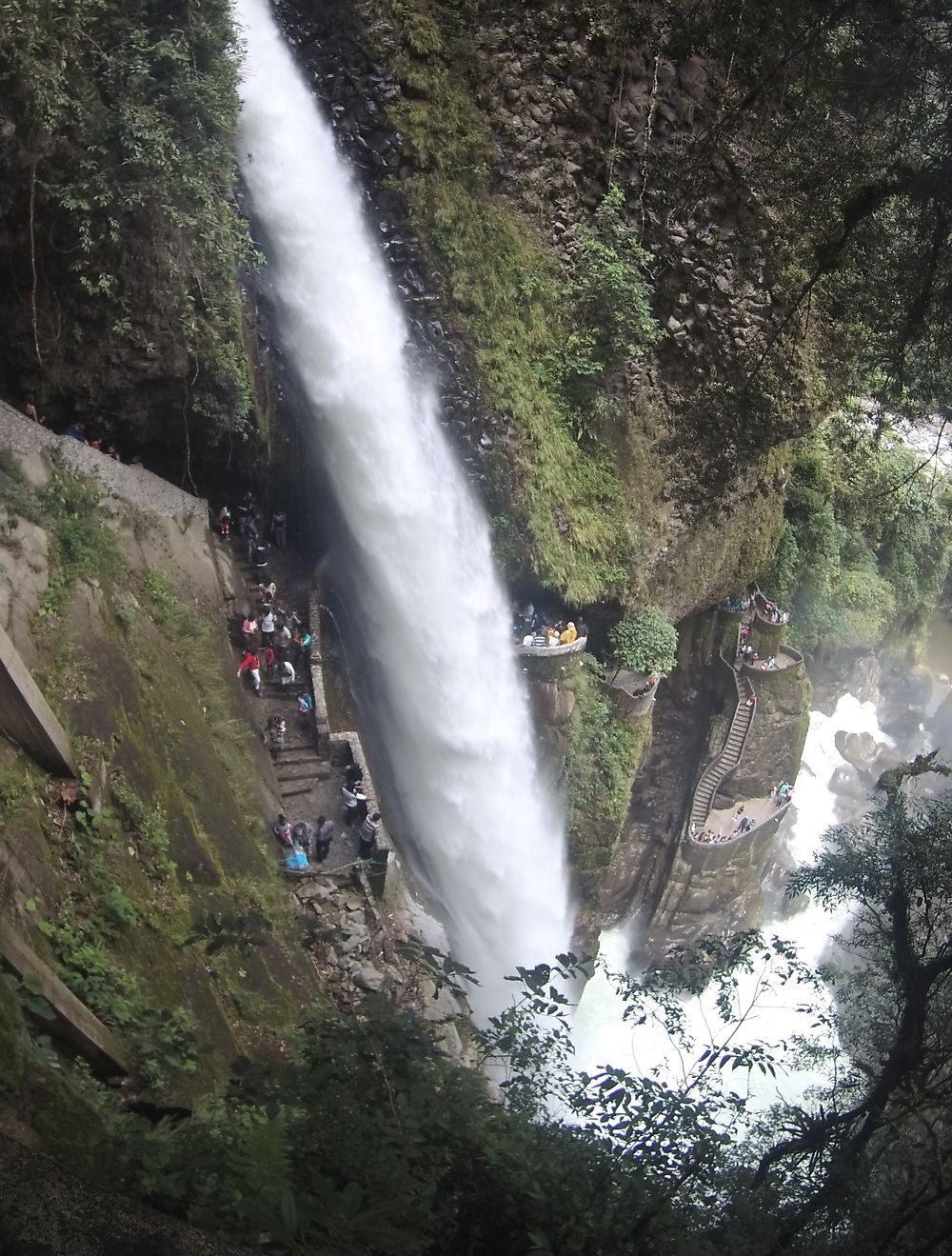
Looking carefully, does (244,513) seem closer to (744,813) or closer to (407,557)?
(407,557)

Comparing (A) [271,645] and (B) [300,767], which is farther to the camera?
(A) [271,645]

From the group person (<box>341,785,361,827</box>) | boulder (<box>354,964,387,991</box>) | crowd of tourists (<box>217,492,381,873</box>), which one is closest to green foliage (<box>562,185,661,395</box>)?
crowd of tourists (<box>217,492,381,873</box>)

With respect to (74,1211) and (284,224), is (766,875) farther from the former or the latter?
(74,1211)

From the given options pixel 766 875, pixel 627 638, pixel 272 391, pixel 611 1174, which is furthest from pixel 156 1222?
pixel 766 875

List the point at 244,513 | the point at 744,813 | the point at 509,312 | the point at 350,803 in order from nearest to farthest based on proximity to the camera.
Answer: the point at 350,803, the point at 244,513, the point at 509,312, the point at 744,813

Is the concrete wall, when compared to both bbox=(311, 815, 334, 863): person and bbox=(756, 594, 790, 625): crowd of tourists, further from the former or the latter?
bbox=(756, 594, 790, 625): crowd of tourists

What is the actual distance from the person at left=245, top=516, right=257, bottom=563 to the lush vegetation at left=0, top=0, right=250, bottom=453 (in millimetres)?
1577

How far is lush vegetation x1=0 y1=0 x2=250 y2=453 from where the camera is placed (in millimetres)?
10219

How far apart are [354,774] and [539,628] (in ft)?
15.0

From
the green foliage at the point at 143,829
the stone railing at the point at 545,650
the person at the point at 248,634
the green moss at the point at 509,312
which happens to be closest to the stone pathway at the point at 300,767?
the person at the point at 248,634

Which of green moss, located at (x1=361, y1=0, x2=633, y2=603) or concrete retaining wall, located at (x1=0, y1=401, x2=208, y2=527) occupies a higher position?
green moss, located at (x1=361, y1=0, x2=633, y2=603)

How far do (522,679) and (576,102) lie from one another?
8.97 m

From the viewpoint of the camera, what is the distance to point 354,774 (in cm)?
1281

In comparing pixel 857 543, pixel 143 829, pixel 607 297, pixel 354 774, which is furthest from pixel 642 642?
pixel 857 543
